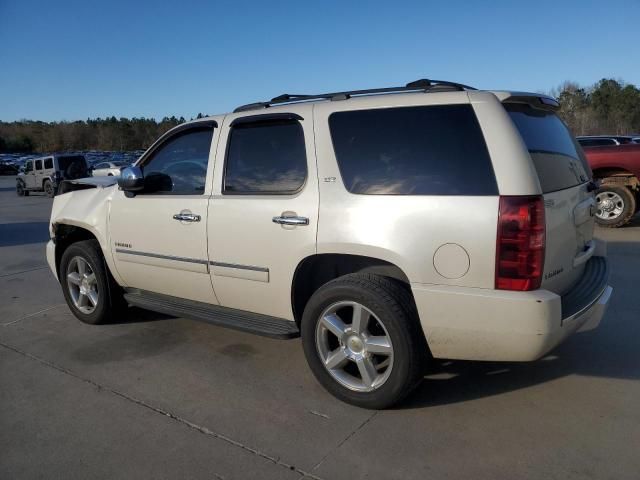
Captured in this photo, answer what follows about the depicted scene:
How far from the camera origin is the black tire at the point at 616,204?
9.11 metres

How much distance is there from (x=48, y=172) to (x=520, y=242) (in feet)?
82.1

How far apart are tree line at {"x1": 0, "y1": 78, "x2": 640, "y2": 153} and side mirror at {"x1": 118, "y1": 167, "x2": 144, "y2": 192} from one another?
164ft

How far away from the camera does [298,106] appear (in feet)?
11.4

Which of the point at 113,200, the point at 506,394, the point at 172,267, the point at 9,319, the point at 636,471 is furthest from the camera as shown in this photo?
the point at 9,319

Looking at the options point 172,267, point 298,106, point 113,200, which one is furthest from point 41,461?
point 298,106

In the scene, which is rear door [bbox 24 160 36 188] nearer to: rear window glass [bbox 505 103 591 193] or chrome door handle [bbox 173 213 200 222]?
chrome door handle [bbox 173 213 200 222]

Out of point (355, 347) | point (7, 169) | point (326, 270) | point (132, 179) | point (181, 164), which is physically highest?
point (181, 164)

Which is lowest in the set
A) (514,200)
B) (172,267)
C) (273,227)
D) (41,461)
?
(41,461)

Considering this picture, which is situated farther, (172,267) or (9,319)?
(9,319)

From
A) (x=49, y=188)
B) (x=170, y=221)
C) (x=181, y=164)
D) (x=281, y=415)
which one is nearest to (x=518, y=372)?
(x=281, y=415)

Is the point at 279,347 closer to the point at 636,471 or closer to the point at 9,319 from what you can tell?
the point at 636,471

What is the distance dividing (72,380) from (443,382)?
2.63 metres

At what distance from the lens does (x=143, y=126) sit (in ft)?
344

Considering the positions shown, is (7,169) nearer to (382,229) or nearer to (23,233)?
(23,233)
